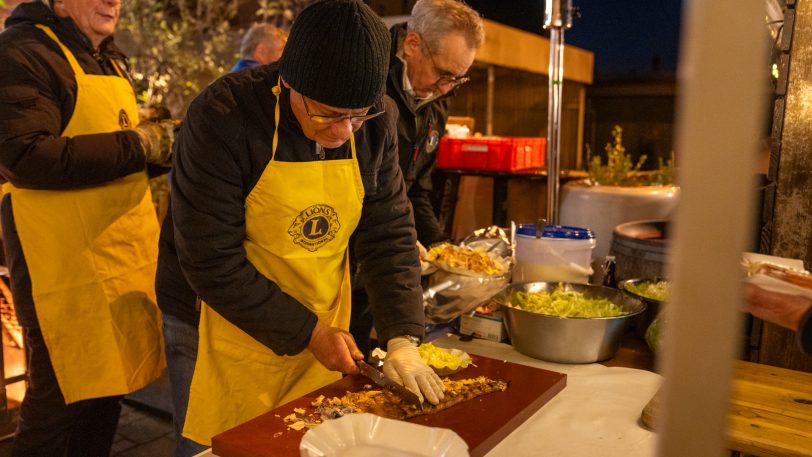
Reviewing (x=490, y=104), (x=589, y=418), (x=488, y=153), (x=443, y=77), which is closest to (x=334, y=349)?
(x=589, y=418)

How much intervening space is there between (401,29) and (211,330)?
137 centimetres

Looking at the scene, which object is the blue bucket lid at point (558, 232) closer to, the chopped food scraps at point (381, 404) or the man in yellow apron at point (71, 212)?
the chopped food scraps at point (381, 404)

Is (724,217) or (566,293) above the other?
(724,217)

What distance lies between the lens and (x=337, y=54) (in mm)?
1512

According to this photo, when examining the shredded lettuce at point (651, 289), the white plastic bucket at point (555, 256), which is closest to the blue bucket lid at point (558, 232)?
the white plastic bucket at point (555, 256)

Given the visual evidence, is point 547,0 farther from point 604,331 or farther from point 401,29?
point 604,331

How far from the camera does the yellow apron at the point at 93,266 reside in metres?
2.38

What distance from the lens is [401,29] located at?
254 centimetres

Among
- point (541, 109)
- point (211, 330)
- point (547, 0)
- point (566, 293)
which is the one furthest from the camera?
point (541, 109)

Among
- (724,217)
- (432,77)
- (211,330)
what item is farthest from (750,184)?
(432,77)

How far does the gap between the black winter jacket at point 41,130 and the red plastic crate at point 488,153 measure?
10.5ft

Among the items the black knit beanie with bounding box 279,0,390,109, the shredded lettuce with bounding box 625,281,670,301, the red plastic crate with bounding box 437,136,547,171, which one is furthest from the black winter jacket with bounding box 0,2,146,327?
the red plastic crate with bounding box 437,136,547,171

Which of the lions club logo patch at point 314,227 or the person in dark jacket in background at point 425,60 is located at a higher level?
the person in dark jacket in background at point 425,60

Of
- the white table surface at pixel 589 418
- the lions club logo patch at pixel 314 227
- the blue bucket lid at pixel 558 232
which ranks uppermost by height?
the lions club logo patch at pixel 314 227
